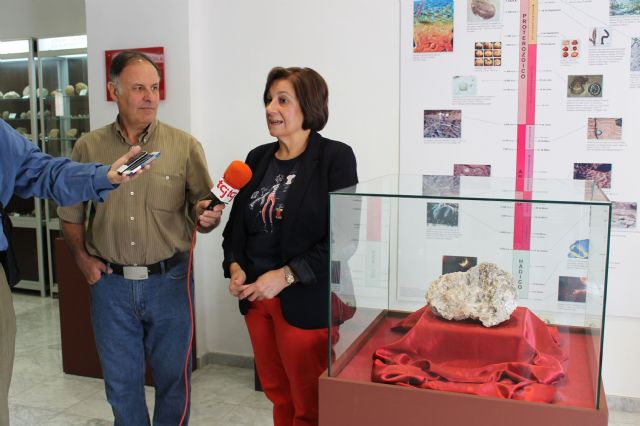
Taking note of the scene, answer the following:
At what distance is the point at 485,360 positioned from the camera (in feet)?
5.02

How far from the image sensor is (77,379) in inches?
157

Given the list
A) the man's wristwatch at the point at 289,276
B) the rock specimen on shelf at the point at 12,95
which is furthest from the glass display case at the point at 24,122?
the man's wristwatch at the point at 289,276

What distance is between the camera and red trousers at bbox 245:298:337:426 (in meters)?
2.08

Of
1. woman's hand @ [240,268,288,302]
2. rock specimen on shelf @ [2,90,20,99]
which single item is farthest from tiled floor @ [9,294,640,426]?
rock specimen on shelf @ [2,90,20,99]

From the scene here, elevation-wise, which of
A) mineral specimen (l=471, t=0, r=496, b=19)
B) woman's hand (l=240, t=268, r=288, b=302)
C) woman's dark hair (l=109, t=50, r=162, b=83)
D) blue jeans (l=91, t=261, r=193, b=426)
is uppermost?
mineral specimen (l=471, t=0, r=496, b=19)

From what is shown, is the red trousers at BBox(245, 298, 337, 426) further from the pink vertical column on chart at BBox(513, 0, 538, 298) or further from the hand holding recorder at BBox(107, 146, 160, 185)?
the pink vertical column on chart at BBox(513, 0, 538, 298)

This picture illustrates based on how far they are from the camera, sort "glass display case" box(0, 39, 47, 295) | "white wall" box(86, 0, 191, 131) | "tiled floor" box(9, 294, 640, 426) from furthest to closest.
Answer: "glass display case" box(0, 39, 47, 295) < "white wall" box(86, 0, 191, 131) < "tiled floor" box(9, 294, 640, 426)

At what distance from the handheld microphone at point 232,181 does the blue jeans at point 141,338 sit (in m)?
0.60

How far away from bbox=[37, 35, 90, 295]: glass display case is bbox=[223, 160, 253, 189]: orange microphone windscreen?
4.36 meters

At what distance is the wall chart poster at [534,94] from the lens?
3.23m

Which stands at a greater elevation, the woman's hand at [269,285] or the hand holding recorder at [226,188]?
the hand holding recorder at [226,188]

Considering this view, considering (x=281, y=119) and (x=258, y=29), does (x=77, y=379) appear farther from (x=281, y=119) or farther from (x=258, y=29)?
(x=281, y=119)

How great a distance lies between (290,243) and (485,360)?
30.5 inches

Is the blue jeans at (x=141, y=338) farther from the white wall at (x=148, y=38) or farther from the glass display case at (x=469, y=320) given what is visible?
the white wall at (x=148, y=38)
